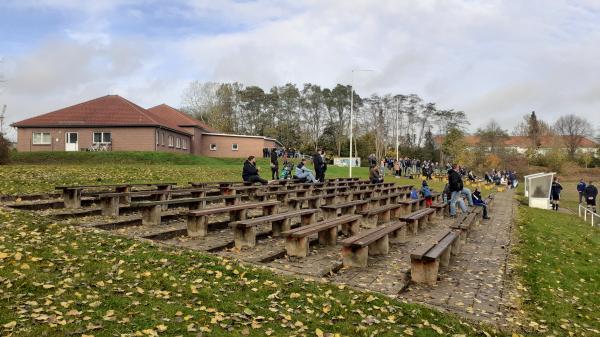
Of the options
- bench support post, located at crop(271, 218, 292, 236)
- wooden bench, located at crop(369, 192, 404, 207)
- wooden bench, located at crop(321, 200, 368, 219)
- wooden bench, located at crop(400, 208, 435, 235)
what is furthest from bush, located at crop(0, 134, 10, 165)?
wooden bench, located at crop(400, 208, 435, 235)

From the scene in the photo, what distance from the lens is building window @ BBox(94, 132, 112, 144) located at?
1601 inches

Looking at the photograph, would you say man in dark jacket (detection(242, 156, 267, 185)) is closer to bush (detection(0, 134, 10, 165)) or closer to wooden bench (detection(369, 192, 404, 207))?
wooden bench (detection(369, 192, 404, 207))

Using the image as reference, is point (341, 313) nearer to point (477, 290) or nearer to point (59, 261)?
point (477, 290)

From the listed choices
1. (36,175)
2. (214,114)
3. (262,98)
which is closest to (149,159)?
(36,175)

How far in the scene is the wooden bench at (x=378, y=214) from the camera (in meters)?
11.6

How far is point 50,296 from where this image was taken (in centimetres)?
501

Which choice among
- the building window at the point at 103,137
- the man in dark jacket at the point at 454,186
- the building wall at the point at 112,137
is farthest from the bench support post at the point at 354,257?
the building window at the point at 103,137

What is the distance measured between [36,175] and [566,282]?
56.7ft

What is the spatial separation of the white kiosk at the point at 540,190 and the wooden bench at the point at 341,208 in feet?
56.9

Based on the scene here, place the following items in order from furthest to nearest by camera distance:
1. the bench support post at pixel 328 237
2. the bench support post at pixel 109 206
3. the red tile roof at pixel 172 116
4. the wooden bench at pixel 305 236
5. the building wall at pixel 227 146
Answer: the building wall at pixel 227 146 → the red tile roof at pixel 172 116 → the bench support post at pixel 109 206 → the bench support post at pixel 328 237 → the wooden bench at pixel 305 236

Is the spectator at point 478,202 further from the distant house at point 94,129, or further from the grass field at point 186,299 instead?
the distant house at point 94,129

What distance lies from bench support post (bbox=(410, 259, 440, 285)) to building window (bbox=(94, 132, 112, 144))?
38.4m

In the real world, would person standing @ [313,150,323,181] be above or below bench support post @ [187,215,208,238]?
above

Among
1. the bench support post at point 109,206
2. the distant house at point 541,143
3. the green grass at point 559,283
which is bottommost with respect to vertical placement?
the green grass at point 559,283
